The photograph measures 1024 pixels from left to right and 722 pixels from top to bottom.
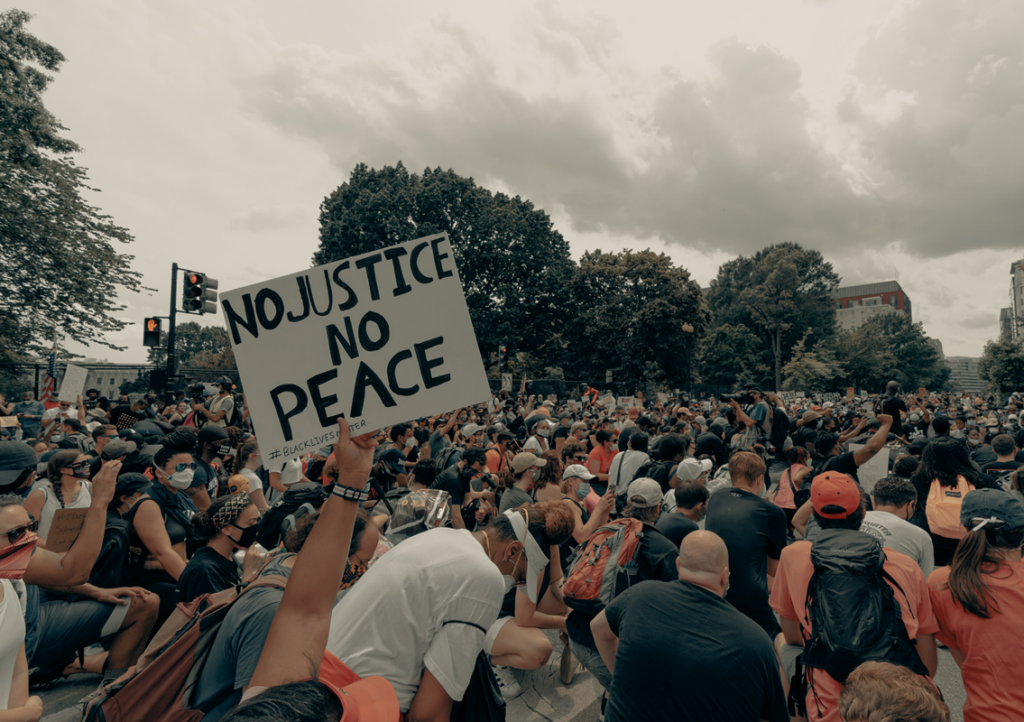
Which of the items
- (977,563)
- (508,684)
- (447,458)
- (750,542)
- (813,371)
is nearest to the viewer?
(977,563)

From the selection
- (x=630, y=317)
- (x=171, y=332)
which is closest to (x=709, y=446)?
(x=171, y=332)

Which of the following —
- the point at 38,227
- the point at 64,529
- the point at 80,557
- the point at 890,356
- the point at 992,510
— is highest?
the point at 38,227

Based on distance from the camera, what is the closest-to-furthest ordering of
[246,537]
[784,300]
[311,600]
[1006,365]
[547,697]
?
[311,600] → [246,537] → [547,697] → [1006,365] → [784,300]

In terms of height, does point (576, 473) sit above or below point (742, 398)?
below

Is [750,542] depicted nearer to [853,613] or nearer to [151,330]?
[853,613]

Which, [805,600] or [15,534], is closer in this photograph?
[15,534]

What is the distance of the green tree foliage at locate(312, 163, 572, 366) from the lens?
103 ft

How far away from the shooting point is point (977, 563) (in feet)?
7.79

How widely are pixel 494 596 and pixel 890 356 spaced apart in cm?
7023

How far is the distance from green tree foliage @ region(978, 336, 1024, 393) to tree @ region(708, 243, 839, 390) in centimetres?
1595

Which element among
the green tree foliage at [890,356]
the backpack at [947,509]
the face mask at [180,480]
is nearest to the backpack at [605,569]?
the backpack at [947,509]

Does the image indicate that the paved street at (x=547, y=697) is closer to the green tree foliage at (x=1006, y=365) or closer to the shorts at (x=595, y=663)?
the shorts at (x=595, y=663)

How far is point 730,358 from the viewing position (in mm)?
51281

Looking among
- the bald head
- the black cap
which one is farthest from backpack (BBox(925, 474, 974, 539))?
the bald head
